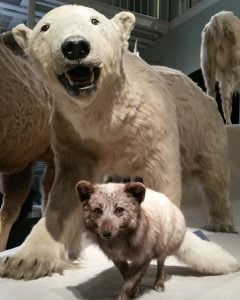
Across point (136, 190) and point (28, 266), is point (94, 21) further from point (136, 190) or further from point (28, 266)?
point (28, 266)

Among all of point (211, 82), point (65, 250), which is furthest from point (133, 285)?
point (211, 82)

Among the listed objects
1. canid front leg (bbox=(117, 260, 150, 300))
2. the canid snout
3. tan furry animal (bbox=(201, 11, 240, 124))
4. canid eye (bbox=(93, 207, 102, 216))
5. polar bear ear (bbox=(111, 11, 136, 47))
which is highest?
tan furry animal (bbox=(201, 11, 240, 124))

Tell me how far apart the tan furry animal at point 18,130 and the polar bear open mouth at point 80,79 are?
0.81 meters

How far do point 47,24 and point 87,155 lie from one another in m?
0.44

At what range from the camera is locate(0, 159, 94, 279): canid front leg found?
4.40 ft

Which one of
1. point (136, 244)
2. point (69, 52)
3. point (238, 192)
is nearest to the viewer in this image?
point (136, 244)

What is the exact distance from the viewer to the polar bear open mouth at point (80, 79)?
45.7 inches

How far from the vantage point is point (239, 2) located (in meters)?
3.91

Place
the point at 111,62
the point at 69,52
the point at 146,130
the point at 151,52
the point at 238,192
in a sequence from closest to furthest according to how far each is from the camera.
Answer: the point at 69,52 < the point at 111,62 < the point at 146,130 < the point at 238,192 < the point at 151,52

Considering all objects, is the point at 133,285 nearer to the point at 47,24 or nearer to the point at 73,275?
the point at 73,275

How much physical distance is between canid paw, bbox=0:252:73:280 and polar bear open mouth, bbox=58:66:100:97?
0.49 metres

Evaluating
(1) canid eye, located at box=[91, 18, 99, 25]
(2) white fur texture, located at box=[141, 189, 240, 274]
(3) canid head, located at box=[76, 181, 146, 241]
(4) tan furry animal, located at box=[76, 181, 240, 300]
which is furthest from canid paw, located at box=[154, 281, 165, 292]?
(1) canid eye, located at box=[91, 18, 99, 25]

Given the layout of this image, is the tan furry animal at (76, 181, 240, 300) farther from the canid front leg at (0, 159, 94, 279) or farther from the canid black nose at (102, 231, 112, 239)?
the canid front leg at (0, 159, 94, 279)

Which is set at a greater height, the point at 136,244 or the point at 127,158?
the point at 127,158
